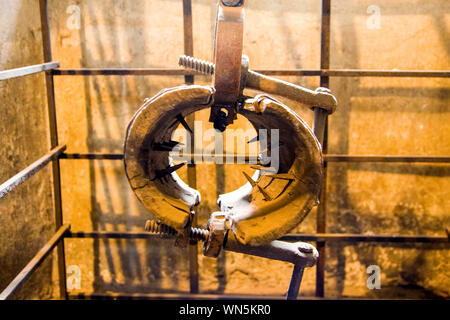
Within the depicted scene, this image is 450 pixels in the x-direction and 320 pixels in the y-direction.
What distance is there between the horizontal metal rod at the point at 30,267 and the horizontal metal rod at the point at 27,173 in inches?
19.0

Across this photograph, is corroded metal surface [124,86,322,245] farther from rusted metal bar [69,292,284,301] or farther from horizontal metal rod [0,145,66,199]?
rusted metal bar [69,292,284,301]

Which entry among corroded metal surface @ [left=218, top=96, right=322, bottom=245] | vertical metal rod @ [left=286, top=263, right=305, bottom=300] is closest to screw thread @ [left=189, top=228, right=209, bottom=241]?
corroded metal surface @ [left=218, top=96, right=322, bottom=245]

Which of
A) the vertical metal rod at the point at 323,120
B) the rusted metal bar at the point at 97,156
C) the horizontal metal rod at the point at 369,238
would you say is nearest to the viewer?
the vertical metal rod at the point at 323,120

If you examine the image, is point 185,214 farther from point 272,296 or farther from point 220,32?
point 272,296

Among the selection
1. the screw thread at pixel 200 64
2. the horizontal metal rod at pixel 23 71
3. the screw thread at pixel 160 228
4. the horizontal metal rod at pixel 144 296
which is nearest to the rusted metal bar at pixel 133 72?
the horizontal metal rod at pixel 23 71

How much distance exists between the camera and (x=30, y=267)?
90.7 inches

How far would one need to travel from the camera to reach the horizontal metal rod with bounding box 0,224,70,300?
2094 millimetres

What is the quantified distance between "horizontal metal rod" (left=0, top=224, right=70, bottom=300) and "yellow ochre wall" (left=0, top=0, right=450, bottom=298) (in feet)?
0.78

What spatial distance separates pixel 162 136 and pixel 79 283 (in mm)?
2036

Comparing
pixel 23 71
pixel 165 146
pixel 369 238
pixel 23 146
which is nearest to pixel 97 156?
pixel 23 146

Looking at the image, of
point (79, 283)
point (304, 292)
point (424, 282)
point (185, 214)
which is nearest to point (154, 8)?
point (185, 214)

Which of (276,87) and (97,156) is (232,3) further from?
(97,156)

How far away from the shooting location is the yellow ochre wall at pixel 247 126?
279cm

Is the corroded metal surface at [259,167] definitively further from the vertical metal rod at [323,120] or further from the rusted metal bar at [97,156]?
the rusted metal bar at [97,156]
